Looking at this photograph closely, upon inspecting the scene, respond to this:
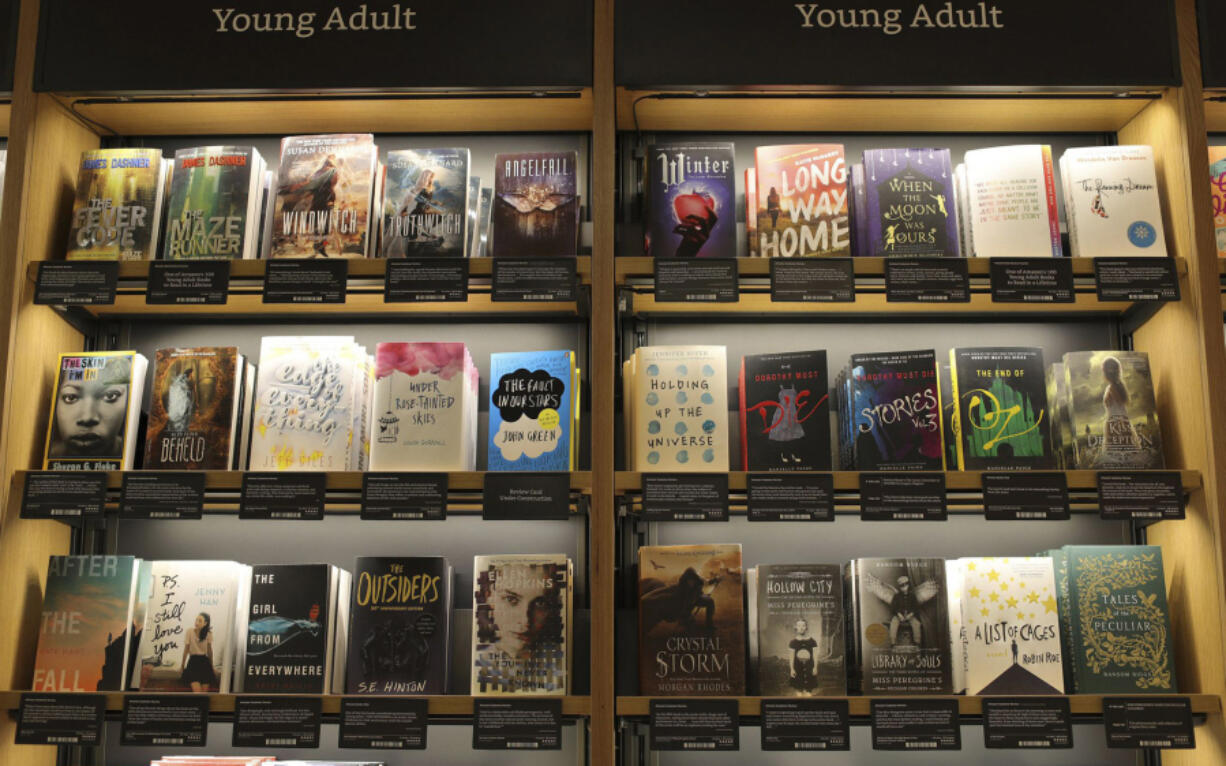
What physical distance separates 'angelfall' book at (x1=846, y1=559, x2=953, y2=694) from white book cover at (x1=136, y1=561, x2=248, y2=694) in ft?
5.25

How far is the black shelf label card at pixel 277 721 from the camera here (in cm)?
233

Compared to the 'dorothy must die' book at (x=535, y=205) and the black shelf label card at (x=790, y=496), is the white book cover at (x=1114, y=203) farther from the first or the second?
the 'dorothy must die' book at (x=535, y=205)

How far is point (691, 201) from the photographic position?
2.74 m

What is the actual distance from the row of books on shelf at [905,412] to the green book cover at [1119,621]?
242 mm

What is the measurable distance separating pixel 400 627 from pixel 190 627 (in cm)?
54

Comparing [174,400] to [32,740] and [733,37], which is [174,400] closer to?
[32,740]

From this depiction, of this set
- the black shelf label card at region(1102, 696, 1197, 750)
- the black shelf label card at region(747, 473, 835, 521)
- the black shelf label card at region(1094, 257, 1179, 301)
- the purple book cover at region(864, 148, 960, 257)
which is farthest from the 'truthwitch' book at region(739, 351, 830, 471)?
the black shelf label card at region(1102, 696, 1197, 750)

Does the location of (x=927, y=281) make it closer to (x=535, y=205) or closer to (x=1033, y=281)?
(x=1033, y=281)

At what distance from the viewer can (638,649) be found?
98.3 inches

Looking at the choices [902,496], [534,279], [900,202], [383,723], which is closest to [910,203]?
[900,202]

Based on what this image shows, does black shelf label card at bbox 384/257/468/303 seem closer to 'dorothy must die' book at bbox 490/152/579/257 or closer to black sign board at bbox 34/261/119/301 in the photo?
'dorothy must die' book at bbox 490/152/579/257

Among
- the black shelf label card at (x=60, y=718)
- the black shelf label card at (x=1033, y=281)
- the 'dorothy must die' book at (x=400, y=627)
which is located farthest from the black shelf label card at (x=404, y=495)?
the black shelf label card at (x=1033, y=281)

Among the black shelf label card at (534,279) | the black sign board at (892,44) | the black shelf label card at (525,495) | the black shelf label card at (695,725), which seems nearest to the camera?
the black shelf label card at (695,725)

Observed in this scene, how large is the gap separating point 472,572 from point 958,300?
1537mm
